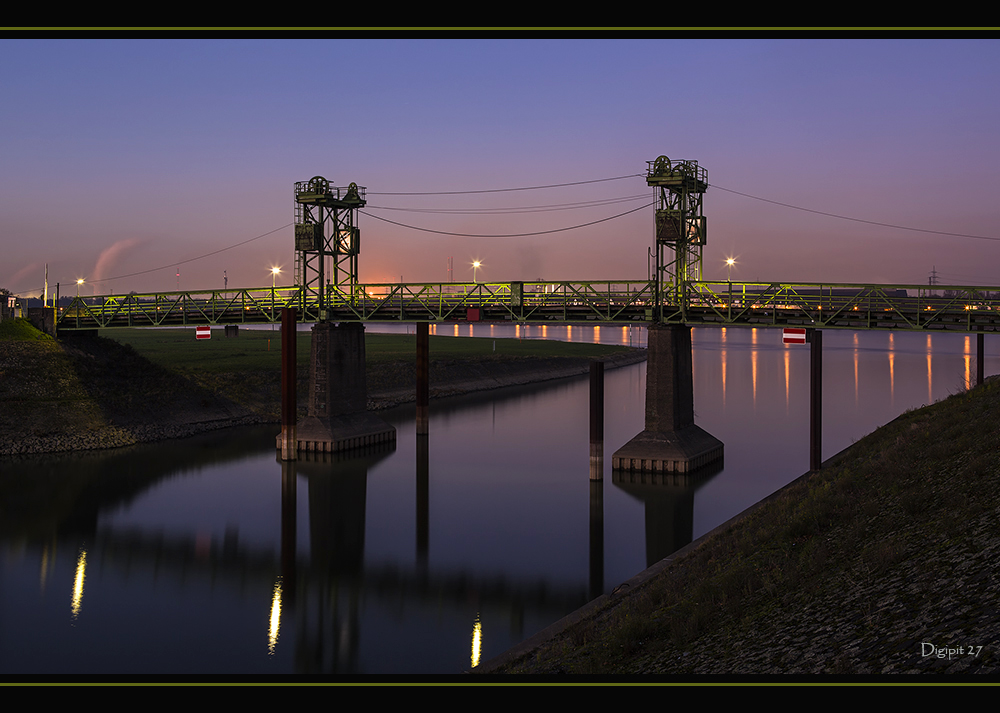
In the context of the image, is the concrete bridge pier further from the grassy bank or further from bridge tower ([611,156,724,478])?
the grassy bank

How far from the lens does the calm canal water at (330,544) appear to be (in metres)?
24.0

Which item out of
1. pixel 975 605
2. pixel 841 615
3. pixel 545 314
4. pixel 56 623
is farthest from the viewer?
pixel 545 314

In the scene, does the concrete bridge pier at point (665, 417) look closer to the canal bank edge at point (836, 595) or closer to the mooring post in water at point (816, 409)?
the mooring post in water at point (816, 409)

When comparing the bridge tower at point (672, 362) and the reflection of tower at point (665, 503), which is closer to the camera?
the reflection of tower at point (665, 503)

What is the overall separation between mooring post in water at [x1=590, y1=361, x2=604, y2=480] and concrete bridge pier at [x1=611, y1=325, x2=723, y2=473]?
158 cm

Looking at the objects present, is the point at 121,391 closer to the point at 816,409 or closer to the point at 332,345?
the point at 332,345

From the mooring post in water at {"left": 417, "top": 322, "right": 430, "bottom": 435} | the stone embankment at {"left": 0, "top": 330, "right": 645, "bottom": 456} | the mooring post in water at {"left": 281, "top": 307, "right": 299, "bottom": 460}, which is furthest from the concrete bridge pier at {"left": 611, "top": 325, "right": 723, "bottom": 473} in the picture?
the stone embankment at {"left": 0, "top": 330, "right": 645, "bottom": 456}

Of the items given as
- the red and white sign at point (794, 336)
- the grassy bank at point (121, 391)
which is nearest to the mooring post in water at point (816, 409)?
the red and white sign at point (794, 336)

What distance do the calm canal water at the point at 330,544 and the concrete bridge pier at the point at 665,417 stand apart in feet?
5.58

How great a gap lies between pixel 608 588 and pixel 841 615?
14.6 metres

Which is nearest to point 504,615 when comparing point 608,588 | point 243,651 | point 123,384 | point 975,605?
point 608,588

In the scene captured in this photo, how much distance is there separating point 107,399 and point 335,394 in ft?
60.2

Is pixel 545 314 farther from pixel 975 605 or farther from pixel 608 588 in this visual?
pixel 975 605

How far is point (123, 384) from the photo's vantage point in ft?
204
